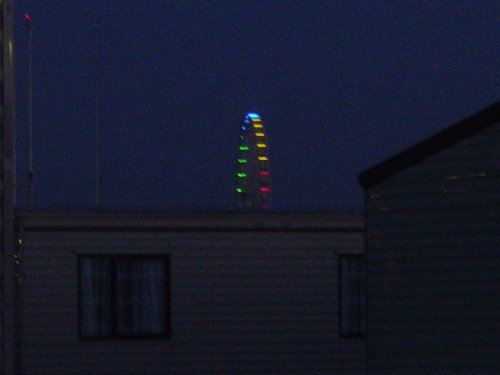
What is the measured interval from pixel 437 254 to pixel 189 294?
7229mm

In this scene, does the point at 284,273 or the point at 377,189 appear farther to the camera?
the point at 284,273

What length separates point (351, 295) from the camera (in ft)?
57.7

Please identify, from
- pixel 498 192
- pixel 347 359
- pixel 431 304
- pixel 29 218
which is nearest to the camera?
pixel 498 192

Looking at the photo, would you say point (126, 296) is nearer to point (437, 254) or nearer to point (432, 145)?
point (437, 254)

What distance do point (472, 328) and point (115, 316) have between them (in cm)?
800

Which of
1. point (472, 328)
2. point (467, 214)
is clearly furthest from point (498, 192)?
point (472, 328)

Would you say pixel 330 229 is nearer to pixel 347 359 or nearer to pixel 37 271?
pixel 347 359

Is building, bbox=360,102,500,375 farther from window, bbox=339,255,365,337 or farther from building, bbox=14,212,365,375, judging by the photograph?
window, bbox=339,255,365,337

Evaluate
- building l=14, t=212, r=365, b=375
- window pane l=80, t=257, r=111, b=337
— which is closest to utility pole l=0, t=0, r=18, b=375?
building l=14, t=212, r=365, b=375

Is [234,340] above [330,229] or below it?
below

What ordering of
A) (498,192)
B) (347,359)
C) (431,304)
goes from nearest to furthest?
(498,192)
(431,304)
(347,359)

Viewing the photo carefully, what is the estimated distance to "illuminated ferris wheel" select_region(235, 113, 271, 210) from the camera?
18.9 m

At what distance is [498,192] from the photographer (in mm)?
9789

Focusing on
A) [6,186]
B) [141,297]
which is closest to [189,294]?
[141,297]
